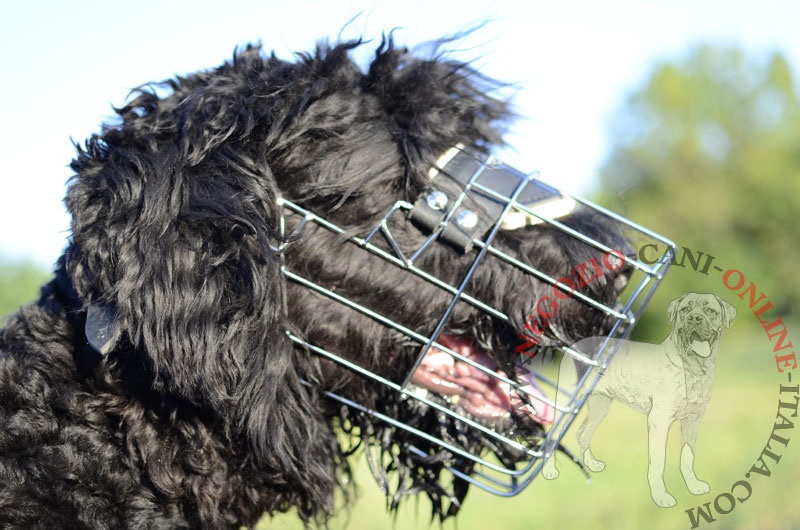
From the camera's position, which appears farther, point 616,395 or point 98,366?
point 616,395

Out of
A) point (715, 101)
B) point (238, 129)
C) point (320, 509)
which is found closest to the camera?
point (238, 129)

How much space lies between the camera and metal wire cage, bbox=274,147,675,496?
74.9 inches

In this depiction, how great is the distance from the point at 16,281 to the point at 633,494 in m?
6.31

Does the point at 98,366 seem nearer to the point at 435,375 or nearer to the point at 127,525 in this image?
the point at 127,525

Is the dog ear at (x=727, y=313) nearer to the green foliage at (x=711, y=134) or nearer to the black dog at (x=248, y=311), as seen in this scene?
the black dog at (x=248, y=311)

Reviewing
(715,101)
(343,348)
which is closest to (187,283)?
(343,348)

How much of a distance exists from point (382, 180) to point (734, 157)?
103ft

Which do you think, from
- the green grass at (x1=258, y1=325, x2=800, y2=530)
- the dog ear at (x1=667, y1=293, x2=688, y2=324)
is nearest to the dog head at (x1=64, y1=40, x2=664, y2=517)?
the dog ear at (x1=667, y1=293, x2=688, y2=324)

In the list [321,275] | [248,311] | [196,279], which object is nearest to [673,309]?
[321,275]

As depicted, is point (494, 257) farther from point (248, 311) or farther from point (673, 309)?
point (248, 311)

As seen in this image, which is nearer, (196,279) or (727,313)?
(196,279)

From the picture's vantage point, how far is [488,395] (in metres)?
2.10

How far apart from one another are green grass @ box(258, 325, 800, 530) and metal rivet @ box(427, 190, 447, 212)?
94 centimetres

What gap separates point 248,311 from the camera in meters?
1.79
